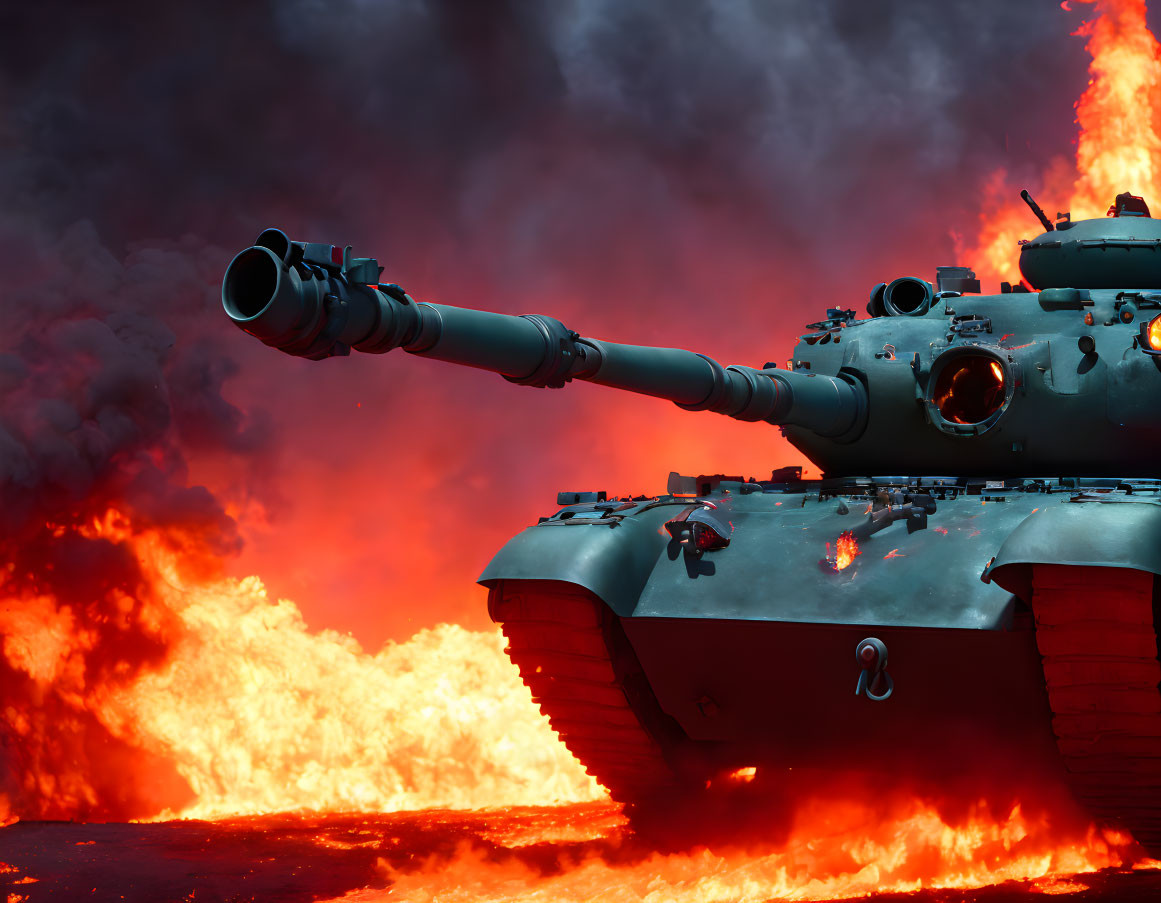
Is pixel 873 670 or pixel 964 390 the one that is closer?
pixel 873 670

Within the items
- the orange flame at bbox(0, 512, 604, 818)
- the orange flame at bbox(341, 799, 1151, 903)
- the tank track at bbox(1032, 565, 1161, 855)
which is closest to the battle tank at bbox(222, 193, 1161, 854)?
the tank track at bbox(1032, 565, 1161, 855)

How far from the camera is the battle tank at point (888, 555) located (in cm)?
669

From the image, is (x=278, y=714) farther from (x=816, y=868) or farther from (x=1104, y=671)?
Result: (x=1104, y=671)

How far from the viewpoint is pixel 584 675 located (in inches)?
324

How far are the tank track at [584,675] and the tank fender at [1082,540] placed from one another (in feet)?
7.76

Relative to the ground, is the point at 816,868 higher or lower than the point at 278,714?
lower

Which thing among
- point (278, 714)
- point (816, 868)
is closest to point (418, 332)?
point (816, 868)

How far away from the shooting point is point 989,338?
893 cm

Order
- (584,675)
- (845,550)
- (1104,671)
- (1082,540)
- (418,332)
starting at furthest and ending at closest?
(584,675)
(845,550)
(1104,671)
(1082,540)
(418,332)

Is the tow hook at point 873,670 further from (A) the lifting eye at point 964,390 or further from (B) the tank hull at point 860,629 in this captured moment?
(A) the lifting eye at point 964,390

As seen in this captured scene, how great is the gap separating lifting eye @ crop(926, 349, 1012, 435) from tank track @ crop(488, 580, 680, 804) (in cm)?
256

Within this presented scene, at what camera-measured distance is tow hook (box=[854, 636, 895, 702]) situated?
7207 mm

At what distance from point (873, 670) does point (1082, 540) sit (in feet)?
4.46

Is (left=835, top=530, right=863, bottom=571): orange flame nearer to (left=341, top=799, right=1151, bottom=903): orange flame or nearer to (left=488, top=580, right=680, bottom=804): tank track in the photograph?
(left=488, top=580, right=680, bottom=804): tank track
